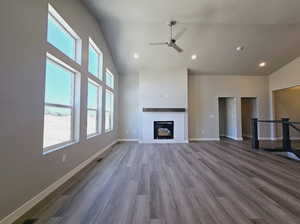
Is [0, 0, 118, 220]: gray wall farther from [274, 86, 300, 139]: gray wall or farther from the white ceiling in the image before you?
[274, 86, 300, 139]: gray wall

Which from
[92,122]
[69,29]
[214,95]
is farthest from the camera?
[214,95]

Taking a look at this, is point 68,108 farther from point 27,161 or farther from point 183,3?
point 183,3

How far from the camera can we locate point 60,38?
9.31 ft

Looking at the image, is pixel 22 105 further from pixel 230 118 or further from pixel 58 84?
pixel 230 118

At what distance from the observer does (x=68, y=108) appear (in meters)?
3.11

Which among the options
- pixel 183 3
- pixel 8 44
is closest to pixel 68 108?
pixel 8 44

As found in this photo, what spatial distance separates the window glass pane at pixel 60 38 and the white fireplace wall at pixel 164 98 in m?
3.60

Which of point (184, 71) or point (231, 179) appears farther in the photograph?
point (184, 71)

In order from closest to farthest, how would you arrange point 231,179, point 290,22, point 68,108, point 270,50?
point 231,179
point 68,108
point 290,22
point 270,50

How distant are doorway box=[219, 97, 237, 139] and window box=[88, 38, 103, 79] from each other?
627 cm

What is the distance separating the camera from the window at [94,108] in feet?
13.7

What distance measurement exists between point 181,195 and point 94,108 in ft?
11.2

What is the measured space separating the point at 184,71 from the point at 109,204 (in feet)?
19.3

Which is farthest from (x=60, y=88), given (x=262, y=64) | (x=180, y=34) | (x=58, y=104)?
(x=262, y=64)
